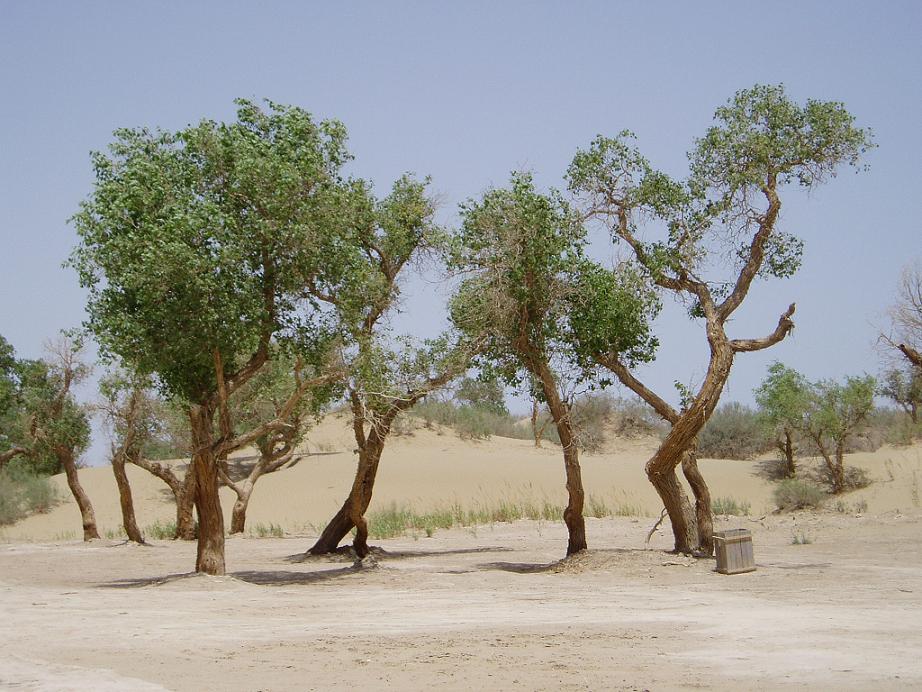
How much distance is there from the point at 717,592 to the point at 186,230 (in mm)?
8840

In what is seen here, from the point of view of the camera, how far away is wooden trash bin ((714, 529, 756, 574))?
553 inches

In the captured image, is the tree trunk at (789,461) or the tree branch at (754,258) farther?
the tree trunk at (789,461)

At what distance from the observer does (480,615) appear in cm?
1058

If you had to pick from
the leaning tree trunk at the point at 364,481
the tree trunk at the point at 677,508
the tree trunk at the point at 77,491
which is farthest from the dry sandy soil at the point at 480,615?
the tree trunk at the point at 77,491

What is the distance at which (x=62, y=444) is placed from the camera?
2394 cm

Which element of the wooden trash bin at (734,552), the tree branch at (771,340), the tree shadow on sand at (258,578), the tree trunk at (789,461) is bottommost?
the tree shadow on sand at (258,578)

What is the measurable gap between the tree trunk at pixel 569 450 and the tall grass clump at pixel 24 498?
26712mm

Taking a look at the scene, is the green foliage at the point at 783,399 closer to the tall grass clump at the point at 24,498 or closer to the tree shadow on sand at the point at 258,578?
the tree shadow on sand at the point at 258,578

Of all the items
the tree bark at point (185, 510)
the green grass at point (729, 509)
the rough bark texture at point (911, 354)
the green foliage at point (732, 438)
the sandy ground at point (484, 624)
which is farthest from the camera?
the green foliage at point (732, 438)

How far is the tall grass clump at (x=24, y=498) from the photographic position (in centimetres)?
3505

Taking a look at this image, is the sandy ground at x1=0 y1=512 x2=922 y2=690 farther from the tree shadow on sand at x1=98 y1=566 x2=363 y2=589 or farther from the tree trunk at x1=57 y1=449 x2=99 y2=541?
the tree trunk at x1=57 y1=449 x2=99 y2=541

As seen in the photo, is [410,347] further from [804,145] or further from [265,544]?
[265,544]

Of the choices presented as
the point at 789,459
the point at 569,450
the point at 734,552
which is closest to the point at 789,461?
the point at 789,459

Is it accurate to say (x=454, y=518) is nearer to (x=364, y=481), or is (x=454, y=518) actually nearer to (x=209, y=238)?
(x=364, y=481)
